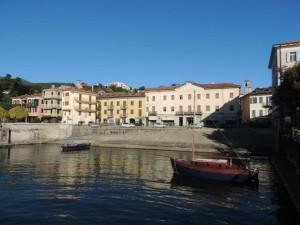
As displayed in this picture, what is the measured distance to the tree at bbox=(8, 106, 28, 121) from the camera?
108506mm

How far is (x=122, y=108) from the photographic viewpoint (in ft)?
381

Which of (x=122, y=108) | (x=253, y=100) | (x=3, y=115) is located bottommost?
(x=3, y=115)

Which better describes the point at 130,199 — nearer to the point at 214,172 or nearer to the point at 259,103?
the point at 214,172

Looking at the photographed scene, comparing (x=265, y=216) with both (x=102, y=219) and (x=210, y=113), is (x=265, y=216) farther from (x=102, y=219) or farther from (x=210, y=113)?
(x=210, y=113)

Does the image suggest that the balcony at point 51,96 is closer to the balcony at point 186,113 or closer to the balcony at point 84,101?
the balcony at point 84,101

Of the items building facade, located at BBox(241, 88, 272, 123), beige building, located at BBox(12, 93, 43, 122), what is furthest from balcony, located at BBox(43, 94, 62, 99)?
building facade, located at BBox(241, 88, 272, 123)

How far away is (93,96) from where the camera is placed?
120125mm

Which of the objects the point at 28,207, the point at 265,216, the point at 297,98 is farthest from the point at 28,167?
the point at 297,98

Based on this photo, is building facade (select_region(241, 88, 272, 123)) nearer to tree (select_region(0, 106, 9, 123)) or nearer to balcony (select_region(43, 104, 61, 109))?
balcony (select_region(43, 104, 61, 109))

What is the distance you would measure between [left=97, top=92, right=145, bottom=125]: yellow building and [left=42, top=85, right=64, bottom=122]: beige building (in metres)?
14.7

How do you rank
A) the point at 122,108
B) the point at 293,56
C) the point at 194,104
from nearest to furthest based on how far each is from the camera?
the point at 293,56, the point at 194,104, the point at 122,108

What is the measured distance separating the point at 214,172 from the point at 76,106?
82484mm

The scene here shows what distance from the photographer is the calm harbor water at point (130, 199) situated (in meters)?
22.2

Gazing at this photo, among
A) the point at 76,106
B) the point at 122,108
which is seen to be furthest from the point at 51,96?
the point at 122,108
